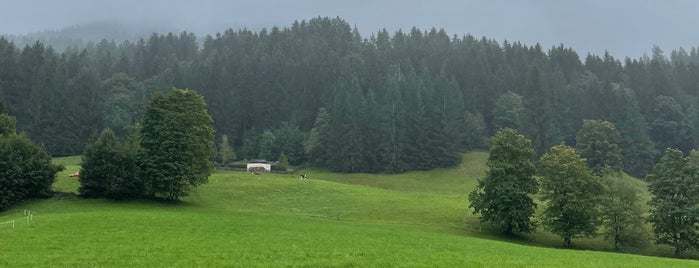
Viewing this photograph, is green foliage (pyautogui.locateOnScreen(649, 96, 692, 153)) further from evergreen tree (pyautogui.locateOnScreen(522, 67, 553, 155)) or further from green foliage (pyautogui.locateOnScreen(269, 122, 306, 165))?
green foliage (pyautogui.locateOnScreen(269, 122, 306, 165))

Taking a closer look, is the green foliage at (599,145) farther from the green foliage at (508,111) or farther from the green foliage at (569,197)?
the green foliage at (569,197)

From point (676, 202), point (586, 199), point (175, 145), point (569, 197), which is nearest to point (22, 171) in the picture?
point (175, 145)

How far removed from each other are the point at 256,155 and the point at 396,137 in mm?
37019

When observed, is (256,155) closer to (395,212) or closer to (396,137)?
(396,137)

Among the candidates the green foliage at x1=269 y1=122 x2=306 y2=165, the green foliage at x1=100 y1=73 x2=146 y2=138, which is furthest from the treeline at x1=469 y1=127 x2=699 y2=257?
the green foliage at x1=100 y1=73 x2=146 y2=138

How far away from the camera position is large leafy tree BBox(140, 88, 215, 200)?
67.2 meters

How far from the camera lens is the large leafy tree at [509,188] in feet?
201

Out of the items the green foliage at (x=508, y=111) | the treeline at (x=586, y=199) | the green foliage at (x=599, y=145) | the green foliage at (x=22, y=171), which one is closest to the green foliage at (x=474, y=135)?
the green foliage at (x=508, y=111)

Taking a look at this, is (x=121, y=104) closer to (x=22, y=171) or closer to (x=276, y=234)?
(x=22, y=171)

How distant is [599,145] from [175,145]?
87.0 m

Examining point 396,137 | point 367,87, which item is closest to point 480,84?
point 367,87

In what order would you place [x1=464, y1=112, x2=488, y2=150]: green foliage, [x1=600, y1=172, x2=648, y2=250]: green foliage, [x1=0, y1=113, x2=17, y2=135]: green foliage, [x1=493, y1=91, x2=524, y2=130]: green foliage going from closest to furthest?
[x1=600, y1=172, x2=648, y2=250]: green foliage → [x1=0, y1=113, x2=17, y2=135]: green foliage → [x1=464, y1=112, x2=488, y2=150]: green foliage → [x1=493, y1=91, x2=524, y2=130]: green foliage

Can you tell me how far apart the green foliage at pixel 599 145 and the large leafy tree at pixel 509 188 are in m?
56.4

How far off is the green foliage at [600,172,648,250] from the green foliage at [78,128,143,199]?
55200 mm
